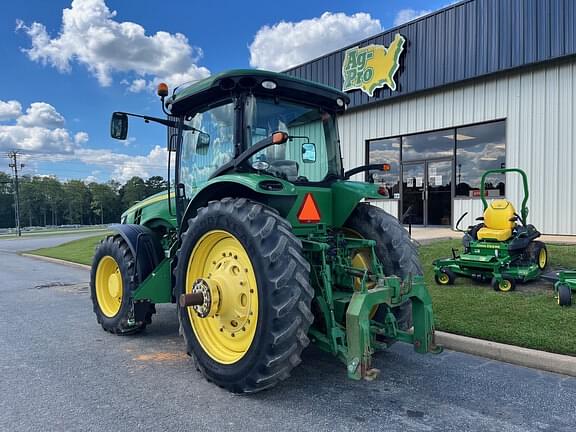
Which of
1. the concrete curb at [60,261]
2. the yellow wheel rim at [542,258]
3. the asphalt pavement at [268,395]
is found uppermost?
the yellow wheel rim at [542,258]

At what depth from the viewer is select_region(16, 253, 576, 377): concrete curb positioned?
3965 millimetres

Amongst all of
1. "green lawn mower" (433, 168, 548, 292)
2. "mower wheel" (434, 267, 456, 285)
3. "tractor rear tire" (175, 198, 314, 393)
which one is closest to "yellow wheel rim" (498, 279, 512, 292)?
"green lawn mower" (433, 168, 548, 292)

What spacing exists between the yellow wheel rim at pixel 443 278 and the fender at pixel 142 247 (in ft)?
14.7

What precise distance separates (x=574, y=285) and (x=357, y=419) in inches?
163

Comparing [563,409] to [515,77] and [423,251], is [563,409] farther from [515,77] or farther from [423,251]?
[515,77]

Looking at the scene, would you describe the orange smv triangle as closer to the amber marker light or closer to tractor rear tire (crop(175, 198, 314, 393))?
tractor rear tire (crop(175, 198, 314, 393))

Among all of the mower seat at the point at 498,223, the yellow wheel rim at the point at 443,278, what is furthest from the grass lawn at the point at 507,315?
the mower seat at the point at 498,223

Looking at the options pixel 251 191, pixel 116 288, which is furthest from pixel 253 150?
pixel 116 288

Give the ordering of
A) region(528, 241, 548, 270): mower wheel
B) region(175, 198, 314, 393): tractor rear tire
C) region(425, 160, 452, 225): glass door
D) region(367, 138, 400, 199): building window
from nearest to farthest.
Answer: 1. region(175, 198, 314, 393): tractor rear tire
2. region(528, 241, 548, 270): mower wheel
3. region(425, 160, 452, 225): glass door
4. region(367, 138, 400, 199): building window

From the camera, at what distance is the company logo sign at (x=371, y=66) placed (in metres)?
13.5

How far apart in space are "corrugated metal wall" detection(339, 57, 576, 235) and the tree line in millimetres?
74203

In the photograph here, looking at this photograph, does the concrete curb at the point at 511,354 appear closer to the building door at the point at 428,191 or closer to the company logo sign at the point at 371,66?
the building door at the point at 428,191

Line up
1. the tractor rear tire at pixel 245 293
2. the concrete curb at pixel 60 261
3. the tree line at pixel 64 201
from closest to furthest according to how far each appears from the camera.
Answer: the tractor rear tire at pixel 245 293
the concrete curb at pixel 60 261
the tree line at pixel 64 201

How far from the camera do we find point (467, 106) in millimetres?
12312
